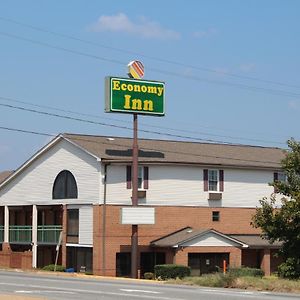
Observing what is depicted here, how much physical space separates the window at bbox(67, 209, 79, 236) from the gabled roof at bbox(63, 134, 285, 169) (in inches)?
182

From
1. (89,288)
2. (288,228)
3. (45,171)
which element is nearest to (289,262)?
(288,228)

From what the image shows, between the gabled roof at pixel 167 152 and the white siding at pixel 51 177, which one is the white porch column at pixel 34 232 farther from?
the gabled roof at pixel 167 152

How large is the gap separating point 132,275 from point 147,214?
3.88 meters

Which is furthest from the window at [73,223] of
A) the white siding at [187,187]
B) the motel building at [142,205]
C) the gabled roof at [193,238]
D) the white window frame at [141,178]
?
the gabled roof at [193,238]

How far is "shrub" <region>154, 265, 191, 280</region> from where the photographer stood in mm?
48406

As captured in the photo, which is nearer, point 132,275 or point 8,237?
point 132,275

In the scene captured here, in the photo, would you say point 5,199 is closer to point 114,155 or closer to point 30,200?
point 30,200

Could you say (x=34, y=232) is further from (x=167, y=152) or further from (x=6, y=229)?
(x=167, y=152)

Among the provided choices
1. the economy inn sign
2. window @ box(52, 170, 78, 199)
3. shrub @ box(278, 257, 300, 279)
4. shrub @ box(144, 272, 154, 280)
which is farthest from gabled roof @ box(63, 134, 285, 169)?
shrub @ box(278, 257, 300, 279)

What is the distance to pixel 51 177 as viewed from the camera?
189 feet

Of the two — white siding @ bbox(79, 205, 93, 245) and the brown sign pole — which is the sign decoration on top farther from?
white siding @ bbox(79, 205, 93, 245)

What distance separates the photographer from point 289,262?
39.9 metres

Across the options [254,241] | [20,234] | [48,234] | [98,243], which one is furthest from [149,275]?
[20,234]

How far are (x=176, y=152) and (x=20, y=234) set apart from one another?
44.7 ft
